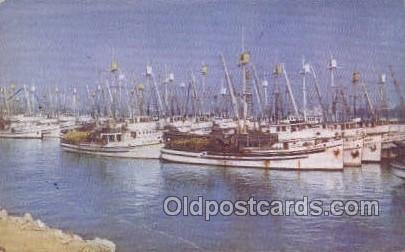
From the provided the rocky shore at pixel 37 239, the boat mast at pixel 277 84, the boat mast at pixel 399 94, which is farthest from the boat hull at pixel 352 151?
the rocky shore at pixel 37 239

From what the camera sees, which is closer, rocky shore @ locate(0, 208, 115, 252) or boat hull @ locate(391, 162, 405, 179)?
rocky shore @ locate(0, 208, 115, 252)

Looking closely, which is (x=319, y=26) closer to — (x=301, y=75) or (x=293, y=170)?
(x=301, y=75)

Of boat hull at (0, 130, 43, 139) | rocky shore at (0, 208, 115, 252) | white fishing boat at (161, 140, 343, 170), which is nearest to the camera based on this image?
rocky shore at (0, 208, 115, 252)

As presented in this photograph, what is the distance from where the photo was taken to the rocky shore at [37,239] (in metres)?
4.16

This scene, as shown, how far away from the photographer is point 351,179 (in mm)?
4238

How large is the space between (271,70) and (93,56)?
3.74 feet

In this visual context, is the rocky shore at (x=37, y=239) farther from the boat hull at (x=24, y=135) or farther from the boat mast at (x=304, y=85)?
the boat mast at (x=304, y=85)

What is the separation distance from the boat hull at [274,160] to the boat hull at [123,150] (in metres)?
0.06

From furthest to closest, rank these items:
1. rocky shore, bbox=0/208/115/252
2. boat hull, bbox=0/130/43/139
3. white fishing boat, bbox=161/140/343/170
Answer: boat hull, bbox=0/130/43/139 → white fishing boat, bbox=161/140/343/170 → rocky shore, bbox=0/208/115/252

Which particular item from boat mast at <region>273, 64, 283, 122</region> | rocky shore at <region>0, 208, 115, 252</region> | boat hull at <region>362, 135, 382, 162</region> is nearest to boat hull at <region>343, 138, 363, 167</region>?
boat hull at <region>362, 135, 382, 162</region>

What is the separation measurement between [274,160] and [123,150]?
3.19ft

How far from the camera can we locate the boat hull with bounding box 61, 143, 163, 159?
14.2 feet

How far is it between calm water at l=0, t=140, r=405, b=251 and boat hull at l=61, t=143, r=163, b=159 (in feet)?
0.12

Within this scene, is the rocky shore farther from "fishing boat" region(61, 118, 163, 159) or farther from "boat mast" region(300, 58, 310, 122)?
"boat mast" region(300, 58, 310, 122)
